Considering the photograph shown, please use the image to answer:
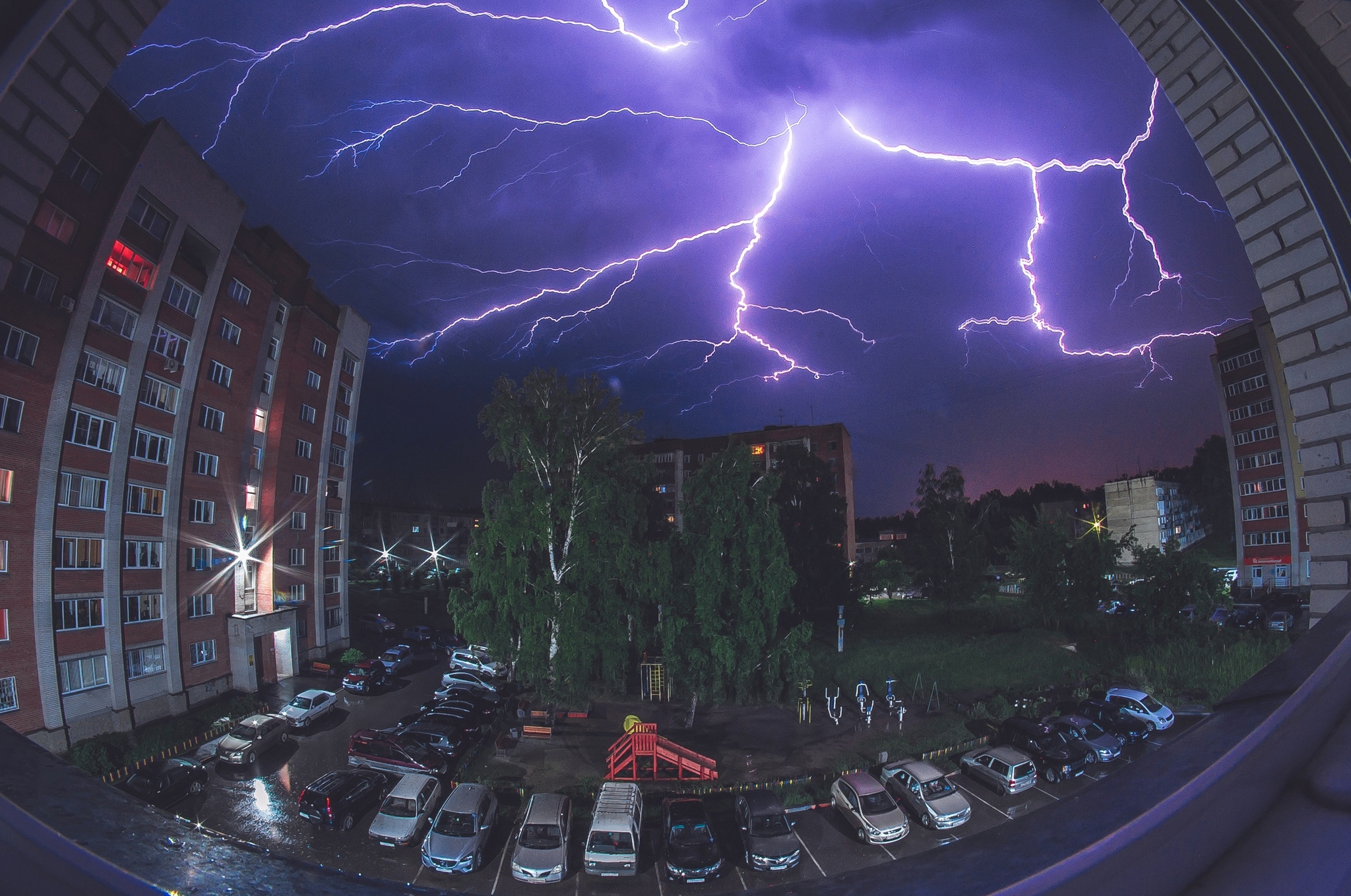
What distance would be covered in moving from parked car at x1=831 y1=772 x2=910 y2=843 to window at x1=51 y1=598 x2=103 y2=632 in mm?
21295

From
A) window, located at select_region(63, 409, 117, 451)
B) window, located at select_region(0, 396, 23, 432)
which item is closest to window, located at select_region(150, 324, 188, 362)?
window, located at select_region(63, 409, 117, 451)

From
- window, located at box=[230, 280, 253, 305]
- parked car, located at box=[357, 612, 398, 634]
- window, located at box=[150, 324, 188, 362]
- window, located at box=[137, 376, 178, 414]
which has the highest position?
window, located at box=[230, 280, 253, 305]

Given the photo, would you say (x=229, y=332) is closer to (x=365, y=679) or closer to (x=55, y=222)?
(x=55, y=222)

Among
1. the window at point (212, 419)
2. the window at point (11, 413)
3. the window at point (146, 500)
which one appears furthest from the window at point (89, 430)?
the window at point (212, 419)

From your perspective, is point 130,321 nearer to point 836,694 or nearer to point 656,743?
point 656,743

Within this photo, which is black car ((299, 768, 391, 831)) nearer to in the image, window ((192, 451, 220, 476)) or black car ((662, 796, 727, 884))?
black car ((662, 796, 727, 884))

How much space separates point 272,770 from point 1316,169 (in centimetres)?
2044

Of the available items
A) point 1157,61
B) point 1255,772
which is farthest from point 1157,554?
point 1255,772

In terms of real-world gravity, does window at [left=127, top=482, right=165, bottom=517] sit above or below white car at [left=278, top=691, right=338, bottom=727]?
above

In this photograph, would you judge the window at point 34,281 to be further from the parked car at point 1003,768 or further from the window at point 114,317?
the parked car at point 1003,768

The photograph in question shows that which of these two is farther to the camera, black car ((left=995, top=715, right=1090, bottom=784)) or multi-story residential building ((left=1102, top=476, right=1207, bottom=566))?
multi-story residential building ((left=1102, top=476, right=1207, bottom=566))

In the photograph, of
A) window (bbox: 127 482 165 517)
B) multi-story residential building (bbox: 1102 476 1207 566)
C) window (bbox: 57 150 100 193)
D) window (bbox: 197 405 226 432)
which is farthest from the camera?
multi-story residential building (bbox: 1102 476 1207 566)

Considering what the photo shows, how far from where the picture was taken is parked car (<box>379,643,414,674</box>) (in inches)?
969

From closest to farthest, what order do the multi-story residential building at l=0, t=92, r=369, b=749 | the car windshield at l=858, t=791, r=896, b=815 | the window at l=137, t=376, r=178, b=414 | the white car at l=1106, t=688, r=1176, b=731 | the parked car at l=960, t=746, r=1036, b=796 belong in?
1. the car windshield at l=858, t=791, r=896, b=815
2. the parked car at l=960, t=746, r=1036, b=796
3. the multi-story residential building at l=0, t=92, r=369, b=749
4. the white car at l=1106, t=688, r=1176, b=731
5. the window at l=137, t=376, r=178, b=414
